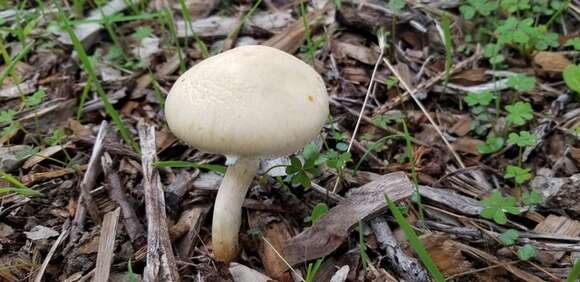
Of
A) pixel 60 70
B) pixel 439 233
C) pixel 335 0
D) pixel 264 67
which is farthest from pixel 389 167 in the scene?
pixel 60 70

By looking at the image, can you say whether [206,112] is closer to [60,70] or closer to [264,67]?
[264,67]

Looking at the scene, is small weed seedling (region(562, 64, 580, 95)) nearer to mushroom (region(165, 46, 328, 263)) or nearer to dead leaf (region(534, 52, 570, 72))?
dead leaf (region(534, 52, 570, 72))

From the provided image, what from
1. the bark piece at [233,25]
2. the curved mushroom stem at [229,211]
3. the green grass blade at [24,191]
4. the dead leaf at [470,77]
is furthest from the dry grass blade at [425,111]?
the green grass blade at [24,191]

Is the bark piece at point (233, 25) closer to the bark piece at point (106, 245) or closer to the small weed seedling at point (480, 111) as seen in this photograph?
the small weed seedling at point (480, 111)

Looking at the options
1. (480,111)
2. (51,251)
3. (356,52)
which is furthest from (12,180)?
(480,111)

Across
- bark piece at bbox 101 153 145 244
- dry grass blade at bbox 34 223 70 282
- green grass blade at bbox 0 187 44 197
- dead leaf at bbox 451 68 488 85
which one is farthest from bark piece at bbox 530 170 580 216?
green grass blade at bbox 0 187 44 197
